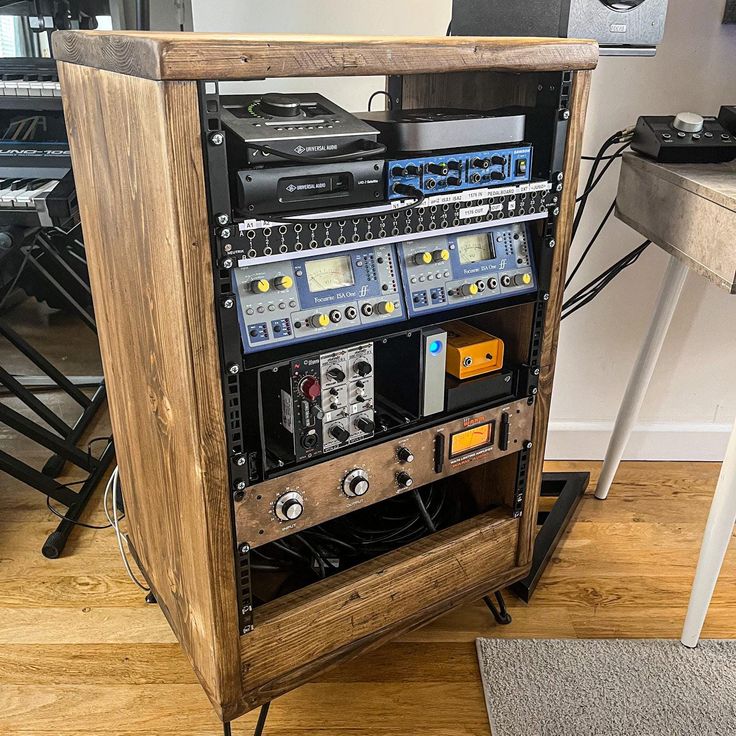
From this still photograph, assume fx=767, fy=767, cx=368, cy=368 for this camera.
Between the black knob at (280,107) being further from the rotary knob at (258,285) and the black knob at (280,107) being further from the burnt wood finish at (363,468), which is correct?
the burnt wood finish at (363,468)

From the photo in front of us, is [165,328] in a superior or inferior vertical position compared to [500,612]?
superior

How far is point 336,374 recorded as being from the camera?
108cm

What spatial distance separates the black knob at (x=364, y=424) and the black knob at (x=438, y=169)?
14.3 inches

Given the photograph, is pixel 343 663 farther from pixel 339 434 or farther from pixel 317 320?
pixel 317 320

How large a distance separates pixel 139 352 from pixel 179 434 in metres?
0.15

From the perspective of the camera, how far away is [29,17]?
1780mm

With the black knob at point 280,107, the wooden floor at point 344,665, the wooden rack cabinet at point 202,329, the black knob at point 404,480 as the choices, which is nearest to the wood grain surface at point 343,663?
the wooden floor at point 344,665

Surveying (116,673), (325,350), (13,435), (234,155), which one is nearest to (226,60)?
(234,155)

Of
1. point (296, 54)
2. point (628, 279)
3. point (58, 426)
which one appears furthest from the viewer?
point (58, 426)

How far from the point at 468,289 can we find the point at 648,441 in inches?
42.2

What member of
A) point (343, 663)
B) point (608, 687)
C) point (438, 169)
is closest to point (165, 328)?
point (438, 169)

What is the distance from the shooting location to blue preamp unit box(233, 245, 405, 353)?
0.95 meters

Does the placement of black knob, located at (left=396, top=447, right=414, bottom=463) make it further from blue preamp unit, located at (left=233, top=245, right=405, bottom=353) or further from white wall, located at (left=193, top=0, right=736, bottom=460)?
white wall, located at (left=193, top=0, right=736, bottom=460)

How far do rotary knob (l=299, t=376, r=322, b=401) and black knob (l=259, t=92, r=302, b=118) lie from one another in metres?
0.34
